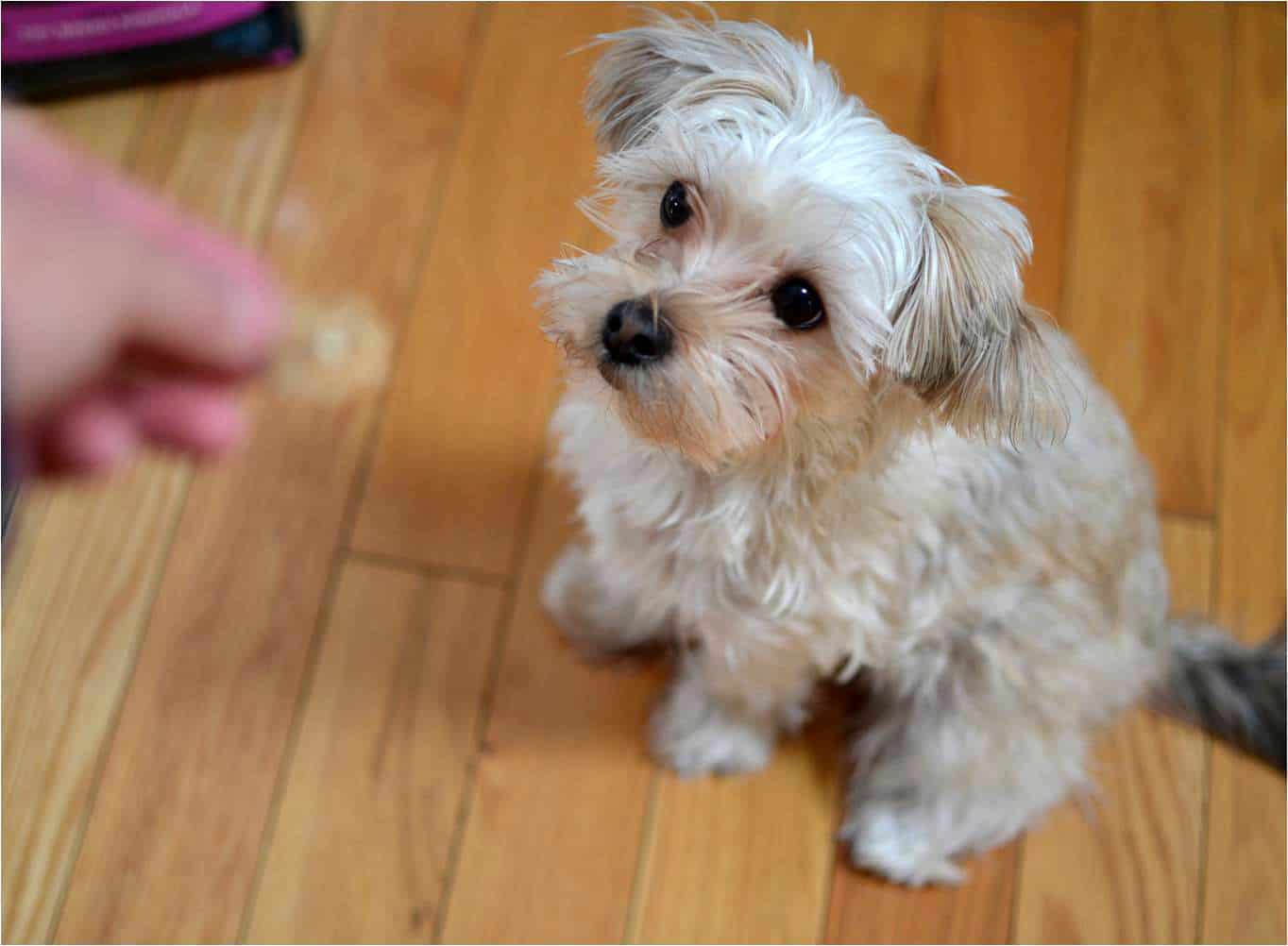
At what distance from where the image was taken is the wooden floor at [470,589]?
1.29m

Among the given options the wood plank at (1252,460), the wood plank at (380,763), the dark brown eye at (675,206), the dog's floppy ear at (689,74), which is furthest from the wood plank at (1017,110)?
the wood plank at (380,763)

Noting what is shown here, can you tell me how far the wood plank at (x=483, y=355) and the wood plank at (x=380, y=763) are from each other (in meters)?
0.07

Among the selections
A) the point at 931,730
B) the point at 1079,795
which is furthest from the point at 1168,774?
the point at 931,730

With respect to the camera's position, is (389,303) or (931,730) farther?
(389,303)

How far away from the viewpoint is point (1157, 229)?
5.22 ft

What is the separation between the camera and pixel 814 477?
985 millimetres

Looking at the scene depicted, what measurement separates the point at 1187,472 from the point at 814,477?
75cm

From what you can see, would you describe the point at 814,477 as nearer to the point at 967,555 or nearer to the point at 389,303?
the point at 967,555

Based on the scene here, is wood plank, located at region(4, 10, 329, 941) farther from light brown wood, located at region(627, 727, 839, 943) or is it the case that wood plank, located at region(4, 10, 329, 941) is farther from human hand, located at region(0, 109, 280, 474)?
human hand, located at region(0, 109, 280, 474)

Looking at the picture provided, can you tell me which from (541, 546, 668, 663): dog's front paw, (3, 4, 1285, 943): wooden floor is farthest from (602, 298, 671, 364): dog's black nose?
(541, 546, 668, 663): dog's front paw

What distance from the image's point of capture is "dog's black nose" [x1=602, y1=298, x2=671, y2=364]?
87cm

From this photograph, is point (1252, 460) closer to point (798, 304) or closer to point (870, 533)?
point (870, 533)

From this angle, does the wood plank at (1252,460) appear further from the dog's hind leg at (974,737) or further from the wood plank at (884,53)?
the wood plank at (884,53)

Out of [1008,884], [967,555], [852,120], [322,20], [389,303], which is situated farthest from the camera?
[322,20]
